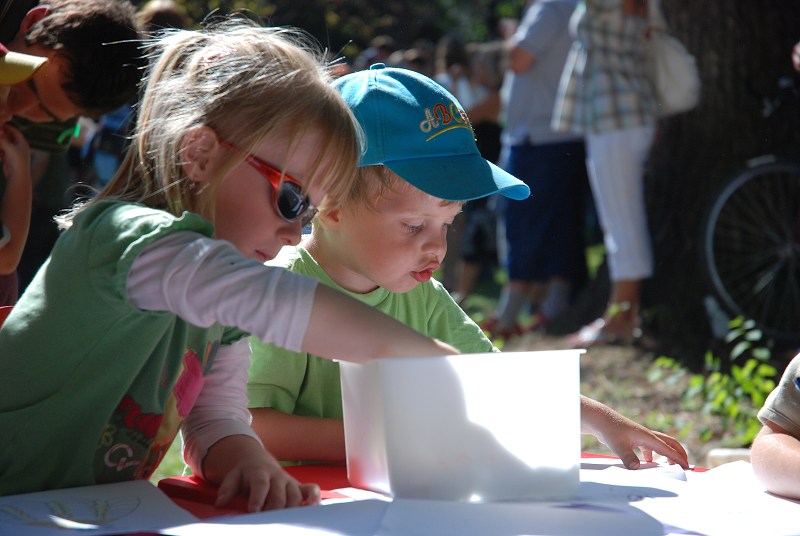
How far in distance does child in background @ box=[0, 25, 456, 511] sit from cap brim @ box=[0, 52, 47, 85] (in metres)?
0.39

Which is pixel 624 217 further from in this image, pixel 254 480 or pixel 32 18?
pixel 254 480

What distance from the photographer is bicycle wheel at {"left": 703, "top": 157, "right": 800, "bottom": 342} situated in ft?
15.5

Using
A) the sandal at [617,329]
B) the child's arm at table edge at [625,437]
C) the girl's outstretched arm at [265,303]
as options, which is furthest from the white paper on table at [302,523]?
the sandal at [617,329]

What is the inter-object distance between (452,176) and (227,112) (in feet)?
1.81

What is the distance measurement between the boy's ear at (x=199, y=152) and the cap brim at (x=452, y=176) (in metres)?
0.50

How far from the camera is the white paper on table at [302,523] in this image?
1.17 metres

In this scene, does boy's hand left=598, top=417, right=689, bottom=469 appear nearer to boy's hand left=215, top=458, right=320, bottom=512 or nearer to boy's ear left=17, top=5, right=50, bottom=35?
boy's hand left=215, top=458, right=320, bottom=512

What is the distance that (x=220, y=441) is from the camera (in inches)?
61.0

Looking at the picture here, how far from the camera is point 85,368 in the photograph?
1.42 m

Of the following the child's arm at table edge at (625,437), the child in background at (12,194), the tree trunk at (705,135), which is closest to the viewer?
the child's arm at table edge at (625,437)

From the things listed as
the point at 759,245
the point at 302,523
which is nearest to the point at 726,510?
the point at 302,523

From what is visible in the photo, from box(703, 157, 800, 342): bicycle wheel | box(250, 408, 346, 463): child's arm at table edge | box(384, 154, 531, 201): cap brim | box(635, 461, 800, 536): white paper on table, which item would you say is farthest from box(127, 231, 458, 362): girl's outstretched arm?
box(703, 157, 800, 342): bicycle wheel

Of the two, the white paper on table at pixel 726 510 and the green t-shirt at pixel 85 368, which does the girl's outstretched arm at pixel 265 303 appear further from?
the white paper on table at pixel 726 510

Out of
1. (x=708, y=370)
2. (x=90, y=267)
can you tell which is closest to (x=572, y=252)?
(x=708, y=370)
